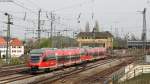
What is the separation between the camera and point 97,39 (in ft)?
545

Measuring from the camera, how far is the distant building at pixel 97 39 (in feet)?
508

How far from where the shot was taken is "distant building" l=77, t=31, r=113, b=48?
15490 cm

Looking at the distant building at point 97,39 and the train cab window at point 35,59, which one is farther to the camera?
the distant building at point 97,39

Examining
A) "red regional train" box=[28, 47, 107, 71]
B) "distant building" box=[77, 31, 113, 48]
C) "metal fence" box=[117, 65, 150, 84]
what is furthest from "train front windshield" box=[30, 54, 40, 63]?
"distant building" box=[77, 31, 113, 48]

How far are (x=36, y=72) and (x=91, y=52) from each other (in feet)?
116

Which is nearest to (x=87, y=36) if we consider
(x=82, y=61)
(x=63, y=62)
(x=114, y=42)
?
(x=114, y=42)

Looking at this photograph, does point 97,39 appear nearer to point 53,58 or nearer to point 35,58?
point 53,58

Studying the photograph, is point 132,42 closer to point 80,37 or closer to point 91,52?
point 80,37

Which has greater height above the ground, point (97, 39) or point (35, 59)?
point (97, 39)

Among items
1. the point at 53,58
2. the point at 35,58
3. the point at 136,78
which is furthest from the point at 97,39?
the point at 136,78

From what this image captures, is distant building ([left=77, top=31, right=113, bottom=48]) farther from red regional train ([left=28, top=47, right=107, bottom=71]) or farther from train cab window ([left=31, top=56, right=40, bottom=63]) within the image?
train cab window ([left=31, top=56, right=40, bottom=63])

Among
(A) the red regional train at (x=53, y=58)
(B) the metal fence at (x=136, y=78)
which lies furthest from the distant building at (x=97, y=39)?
(B) the metal fence at (x=136, y=78)

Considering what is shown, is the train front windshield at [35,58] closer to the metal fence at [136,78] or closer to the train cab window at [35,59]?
the train cab window at [35,59]

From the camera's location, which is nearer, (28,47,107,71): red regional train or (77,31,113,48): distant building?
(28,47,107,71): red regional train
